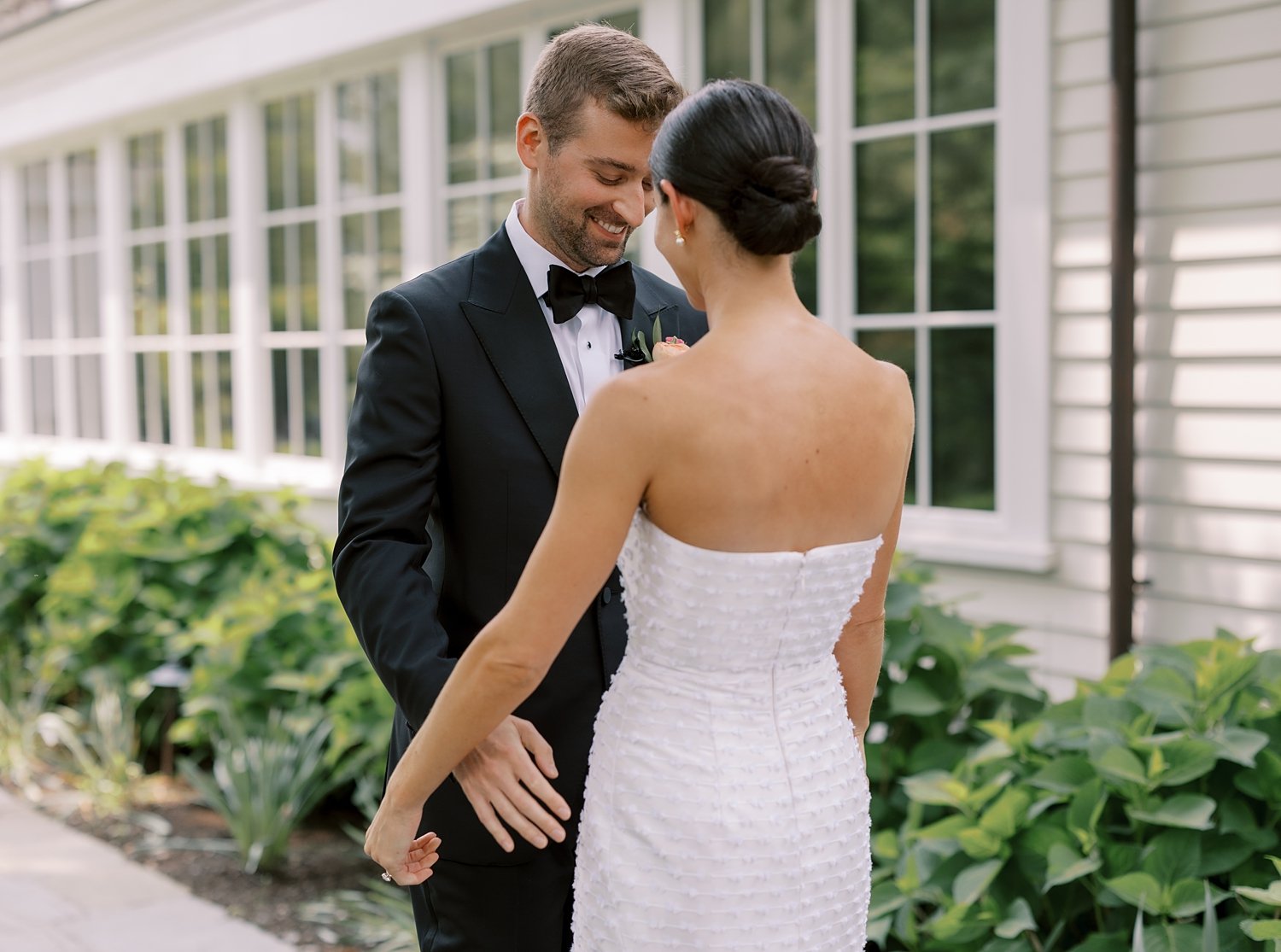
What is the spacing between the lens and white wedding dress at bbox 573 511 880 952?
168 centimetres

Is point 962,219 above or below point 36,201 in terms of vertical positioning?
below

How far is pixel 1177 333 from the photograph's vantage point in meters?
4.21

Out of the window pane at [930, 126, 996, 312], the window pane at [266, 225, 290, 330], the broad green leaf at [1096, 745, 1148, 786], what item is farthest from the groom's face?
the window pane at [266, 225, 290, 330]

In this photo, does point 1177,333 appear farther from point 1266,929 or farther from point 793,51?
point 1266,929

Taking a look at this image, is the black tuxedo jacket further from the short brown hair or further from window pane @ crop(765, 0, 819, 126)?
window pane @ crop(765, 0, 819, 126)

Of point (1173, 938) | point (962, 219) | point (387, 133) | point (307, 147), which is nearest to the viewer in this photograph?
point (1173, 938)

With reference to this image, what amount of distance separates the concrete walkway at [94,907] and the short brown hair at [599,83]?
2646 mm

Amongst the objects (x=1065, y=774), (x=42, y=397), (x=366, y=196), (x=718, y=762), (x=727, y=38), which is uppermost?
(x=727, y=38)

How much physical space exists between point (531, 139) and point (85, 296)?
8.99 meters

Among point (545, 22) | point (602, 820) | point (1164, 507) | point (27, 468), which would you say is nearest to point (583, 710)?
point (602, 820)

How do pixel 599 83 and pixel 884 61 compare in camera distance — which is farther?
pixel 884 61

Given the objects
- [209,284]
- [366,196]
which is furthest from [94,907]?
[209,284]

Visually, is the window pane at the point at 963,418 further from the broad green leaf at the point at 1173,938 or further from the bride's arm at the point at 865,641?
the bride's arm at the point at 865,641

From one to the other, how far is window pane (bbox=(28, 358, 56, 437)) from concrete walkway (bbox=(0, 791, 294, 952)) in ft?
21.1
